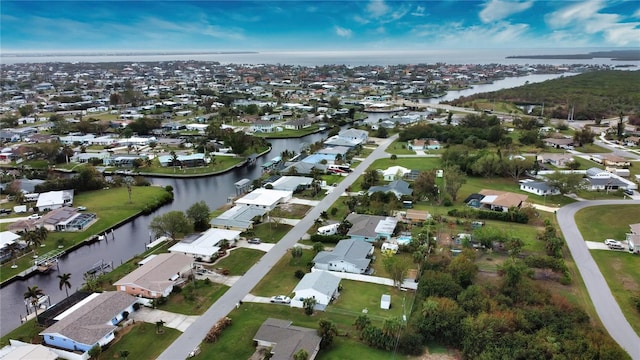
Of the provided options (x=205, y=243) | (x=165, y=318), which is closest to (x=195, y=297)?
(x=165, y=318)

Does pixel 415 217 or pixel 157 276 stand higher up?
pixel 415 217

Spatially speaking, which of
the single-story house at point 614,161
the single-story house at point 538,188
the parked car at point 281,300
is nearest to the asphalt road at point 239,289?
the parked car at point 281,300

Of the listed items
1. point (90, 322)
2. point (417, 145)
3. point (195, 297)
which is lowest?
point (195, 297)

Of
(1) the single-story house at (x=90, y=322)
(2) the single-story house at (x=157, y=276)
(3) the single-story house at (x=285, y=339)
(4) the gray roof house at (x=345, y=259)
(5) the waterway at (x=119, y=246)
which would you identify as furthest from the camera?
(4) the gray roof house at (x=345, y=259)

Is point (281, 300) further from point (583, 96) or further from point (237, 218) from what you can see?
point (583, 96)

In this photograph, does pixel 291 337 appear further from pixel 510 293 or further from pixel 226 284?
pixel 510 293

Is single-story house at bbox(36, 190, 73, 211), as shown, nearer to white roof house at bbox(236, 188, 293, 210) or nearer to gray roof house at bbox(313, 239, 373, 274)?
white roof house at bbox(236, 188, 293, 210)

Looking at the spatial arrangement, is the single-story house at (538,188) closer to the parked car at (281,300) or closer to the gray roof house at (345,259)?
the gray roof house at (345,259)
